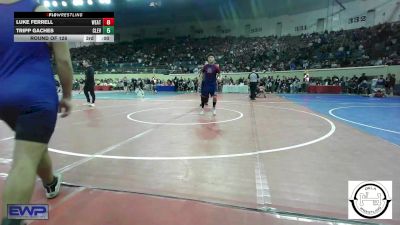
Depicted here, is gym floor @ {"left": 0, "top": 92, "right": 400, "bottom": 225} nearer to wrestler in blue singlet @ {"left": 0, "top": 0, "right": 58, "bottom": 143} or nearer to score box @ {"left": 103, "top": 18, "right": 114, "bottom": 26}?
wrestler in blue singlet @ {"left": 0, "top": 0, "right": 58, "bottom": 143}

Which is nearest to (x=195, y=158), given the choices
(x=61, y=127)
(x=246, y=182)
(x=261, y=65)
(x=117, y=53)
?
(x=246, y=182)

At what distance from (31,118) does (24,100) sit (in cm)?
12

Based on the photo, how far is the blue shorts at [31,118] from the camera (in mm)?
2068

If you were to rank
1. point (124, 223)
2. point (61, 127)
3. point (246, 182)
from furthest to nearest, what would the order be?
1. point (61, 127)
2. point (246, 182)
3. point (124, 223)

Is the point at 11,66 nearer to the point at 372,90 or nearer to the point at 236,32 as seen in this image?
the point at 372,90

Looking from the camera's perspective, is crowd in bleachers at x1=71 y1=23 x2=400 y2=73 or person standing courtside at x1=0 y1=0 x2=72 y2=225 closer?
person standing courtside at x1=0 y1=0 x2=72 y2=225

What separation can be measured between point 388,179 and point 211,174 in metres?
2.18

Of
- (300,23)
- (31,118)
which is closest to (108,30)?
(31,118)

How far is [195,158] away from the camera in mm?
5035

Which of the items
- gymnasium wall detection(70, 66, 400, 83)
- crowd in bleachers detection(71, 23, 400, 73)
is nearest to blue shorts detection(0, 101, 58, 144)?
gymnasium wall detection(70, 66, 400, 83)
